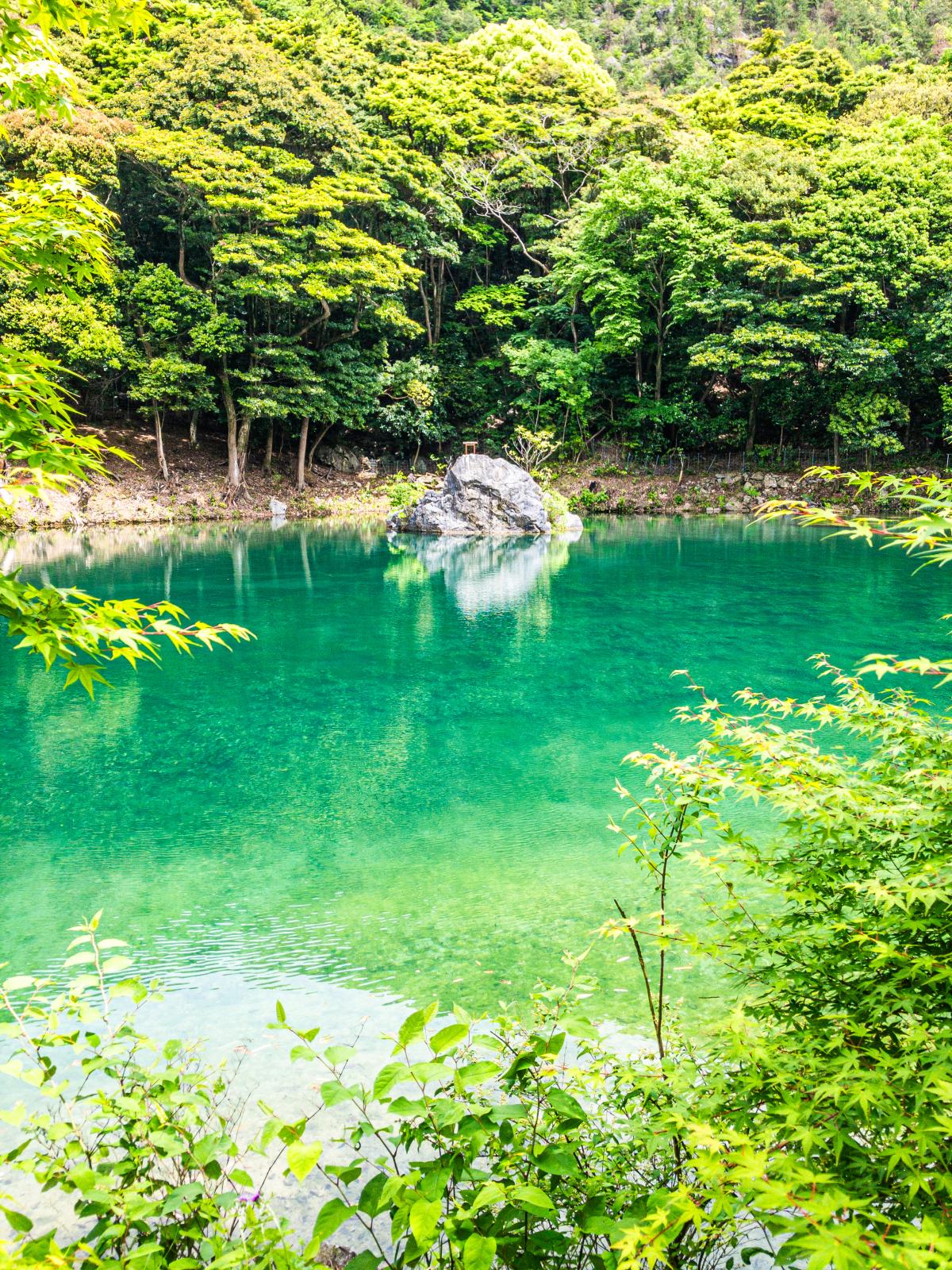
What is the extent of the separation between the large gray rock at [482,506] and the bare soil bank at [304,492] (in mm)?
3149

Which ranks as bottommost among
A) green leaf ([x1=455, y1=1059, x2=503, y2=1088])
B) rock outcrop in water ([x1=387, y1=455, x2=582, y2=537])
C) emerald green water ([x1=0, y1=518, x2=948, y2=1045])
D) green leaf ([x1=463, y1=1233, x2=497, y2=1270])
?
emerald green water ([x1=0, y1=518, x2=948, y2=1045])

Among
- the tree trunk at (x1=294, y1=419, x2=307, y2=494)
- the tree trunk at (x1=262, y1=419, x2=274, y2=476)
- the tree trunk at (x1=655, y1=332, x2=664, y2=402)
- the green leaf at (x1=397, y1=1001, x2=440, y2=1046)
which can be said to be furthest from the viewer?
the tree trunk at (x1=655, y1=332, x2=664, y2=402)

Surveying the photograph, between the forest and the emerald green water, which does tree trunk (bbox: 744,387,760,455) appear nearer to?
the forest

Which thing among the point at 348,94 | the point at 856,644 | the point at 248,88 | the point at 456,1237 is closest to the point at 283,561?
the point at 856,644

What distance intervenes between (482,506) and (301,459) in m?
7.64

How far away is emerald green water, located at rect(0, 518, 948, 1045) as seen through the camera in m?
3.51

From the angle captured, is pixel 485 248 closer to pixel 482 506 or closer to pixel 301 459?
pixel 301 459

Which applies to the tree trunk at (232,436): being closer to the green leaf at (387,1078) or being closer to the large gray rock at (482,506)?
the large gray rock at (482,506)

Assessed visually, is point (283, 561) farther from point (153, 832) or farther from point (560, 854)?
point (560, 854)

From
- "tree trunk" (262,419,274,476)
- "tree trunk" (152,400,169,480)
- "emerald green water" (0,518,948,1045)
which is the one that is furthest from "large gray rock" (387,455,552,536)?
"tree trunk" (152,400,169,480)

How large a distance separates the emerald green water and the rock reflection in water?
22cm

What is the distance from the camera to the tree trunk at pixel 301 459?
24844 millimetres

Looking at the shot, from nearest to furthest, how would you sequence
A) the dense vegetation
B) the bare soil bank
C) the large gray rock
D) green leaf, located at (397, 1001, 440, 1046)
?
green leaf, located at (397, 1001, 440, 1046) < the dense vegetation < the large gray rock < the bare soil bank

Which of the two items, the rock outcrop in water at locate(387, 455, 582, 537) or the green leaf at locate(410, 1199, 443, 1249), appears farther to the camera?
the rock outcrop in water at locate(387, 455, 582, 537)
